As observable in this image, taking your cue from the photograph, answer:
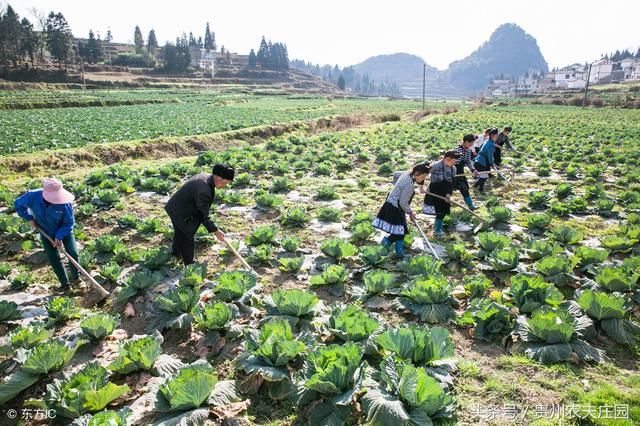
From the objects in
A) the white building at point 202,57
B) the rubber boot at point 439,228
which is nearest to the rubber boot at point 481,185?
the rubber boot at point 439,228

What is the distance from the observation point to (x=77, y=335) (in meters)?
4.53

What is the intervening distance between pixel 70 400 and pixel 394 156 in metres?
14.0

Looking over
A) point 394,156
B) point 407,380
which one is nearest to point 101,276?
point 407,380

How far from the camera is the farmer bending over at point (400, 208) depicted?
639cm

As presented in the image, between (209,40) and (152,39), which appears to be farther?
(209,40)

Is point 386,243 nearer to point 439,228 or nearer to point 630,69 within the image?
point 439,228

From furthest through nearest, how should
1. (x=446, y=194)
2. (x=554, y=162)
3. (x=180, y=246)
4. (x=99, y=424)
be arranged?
(x=554, y=162)
(x=446, y=194)
(x=180, y=246)
(x=99, y=424)

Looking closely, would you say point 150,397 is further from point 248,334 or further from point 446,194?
point 446,194

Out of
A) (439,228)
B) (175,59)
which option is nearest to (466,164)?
(439,228)

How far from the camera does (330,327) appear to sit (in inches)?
171


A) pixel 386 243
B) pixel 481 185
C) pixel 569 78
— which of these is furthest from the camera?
pixel 569 78

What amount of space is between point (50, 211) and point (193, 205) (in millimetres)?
2004

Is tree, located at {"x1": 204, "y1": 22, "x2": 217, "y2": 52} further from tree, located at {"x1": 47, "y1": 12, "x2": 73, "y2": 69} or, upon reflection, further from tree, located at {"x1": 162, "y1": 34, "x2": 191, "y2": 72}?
tree, located at {"x1": 47, "y1": 12, "x2": 73, "y2": 69}

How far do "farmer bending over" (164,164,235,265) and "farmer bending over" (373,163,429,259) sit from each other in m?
2.81
